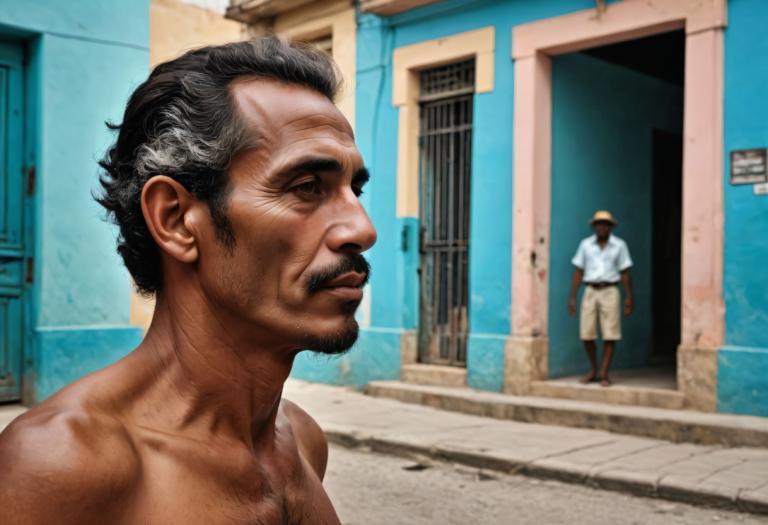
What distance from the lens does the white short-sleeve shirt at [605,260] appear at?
8484 millimetres

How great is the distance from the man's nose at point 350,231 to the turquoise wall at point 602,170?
25.6 feet

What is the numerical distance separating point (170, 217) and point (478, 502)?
422 cm

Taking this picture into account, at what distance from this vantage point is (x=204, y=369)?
4.44 ft

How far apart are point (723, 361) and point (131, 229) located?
6717 mm

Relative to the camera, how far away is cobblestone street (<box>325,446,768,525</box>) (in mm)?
4730

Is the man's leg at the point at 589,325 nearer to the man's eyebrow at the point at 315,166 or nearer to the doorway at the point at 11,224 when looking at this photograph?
the doorway at the point at 11,224

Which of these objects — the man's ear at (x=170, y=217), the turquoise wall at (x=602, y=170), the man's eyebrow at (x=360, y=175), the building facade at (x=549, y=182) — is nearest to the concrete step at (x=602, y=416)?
the building facade at (x=549, y=182)

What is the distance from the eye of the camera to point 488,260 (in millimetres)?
8977

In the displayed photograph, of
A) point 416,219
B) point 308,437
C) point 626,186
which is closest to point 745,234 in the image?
point 626,186

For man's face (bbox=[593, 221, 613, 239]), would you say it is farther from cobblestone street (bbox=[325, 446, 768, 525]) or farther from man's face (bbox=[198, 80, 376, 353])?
man's face (bbox=[198, 80, 376, 353])

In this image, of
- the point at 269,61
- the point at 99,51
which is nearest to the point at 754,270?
the point at 99,51

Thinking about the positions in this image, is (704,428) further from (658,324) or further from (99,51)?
(99,51)

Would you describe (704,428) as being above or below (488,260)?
below

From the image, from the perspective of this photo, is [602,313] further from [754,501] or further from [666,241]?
[754,501]
